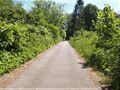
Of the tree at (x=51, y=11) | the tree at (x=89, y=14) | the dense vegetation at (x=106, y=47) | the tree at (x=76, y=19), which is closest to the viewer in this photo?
the dense vegetation at (x=106, y=47)

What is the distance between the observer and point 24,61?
2752cm

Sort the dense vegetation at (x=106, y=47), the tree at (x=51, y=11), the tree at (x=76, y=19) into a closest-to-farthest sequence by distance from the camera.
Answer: the dense vegetation at (x=106, y=47)
the tree at (x=51, y=11)
the tree at (x=76, y=19)

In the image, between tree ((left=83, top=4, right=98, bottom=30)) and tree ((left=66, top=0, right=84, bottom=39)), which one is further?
tree ((left=66, top=0, right=84, bottom=39))

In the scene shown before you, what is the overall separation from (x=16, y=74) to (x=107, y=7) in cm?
1042

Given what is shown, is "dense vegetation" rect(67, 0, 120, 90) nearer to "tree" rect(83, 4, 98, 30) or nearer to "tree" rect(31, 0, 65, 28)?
"tree" rect(31, 0, 65, 28)

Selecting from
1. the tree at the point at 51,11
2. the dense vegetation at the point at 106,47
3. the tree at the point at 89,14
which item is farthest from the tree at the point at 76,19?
the dense vegetation at the point at 106,47

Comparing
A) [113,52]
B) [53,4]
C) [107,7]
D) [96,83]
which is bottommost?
[96,83]

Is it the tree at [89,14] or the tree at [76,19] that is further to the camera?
the tree at [76,19]

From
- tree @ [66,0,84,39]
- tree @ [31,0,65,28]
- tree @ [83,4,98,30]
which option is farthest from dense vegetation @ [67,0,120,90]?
tree @ [66,0,84,39]

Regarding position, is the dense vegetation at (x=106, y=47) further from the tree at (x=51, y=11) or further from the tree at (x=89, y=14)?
the tree at (x=89, y=14)

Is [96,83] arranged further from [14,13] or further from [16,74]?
[14,13]

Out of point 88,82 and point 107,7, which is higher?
point 107,7

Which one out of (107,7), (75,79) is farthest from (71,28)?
(75,79)

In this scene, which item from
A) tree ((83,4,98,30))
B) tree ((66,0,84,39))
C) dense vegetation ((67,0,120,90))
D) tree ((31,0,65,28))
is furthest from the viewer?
tree ((66,0,84,39))
